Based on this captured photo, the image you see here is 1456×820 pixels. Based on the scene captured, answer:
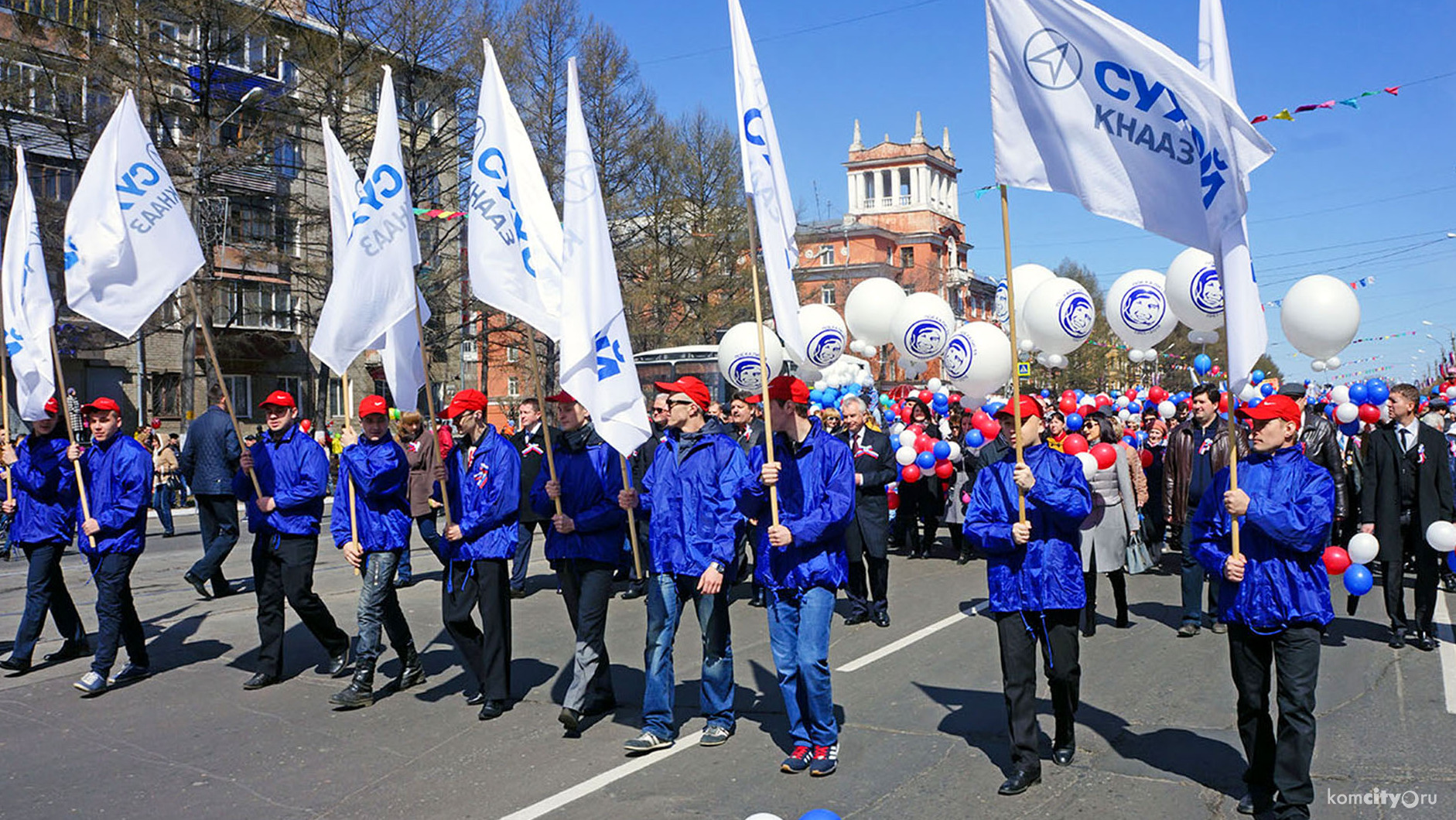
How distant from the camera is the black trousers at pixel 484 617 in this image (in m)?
7.09

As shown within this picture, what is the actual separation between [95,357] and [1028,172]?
3324 centimetres

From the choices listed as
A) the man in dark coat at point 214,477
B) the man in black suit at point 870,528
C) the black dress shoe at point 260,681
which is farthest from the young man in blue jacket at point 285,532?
the man in black suit at point 870,528

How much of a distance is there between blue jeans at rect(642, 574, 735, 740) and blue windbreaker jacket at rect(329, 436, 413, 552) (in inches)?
80.5

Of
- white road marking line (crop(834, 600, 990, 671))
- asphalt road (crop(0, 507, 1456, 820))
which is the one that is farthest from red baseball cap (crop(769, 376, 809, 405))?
white road marking line (crop(834, 600, 990, 671))

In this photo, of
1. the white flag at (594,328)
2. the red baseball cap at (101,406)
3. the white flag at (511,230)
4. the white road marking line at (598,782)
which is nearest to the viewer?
the white road marking line at (598,782)

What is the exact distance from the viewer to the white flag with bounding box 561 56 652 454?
666 centimetres

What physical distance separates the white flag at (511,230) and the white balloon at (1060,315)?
10.4 m

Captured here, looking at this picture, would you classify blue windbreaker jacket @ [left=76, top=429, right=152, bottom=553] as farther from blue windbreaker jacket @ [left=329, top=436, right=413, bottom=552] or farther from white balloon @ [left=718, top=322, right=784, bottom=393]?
white balloon @ [left=718, top=322, right=784, bottom=393]

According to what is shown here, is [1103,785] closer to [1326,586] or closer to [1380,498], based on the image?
[1326,586]

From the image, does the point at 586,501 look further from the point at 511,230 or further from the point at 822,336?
the point at 822,336

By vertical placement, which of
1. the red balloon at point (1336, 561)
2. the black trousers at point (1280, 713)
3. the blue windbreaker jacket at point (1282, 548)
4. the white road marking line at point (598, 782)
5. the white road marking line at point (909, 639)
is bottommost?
the white road marking line at point (909, 639)

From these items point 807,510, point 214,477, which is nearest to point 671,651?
point 807,510

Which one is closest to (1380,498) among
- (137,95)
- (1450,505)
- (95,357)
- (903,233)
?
(1450,505)

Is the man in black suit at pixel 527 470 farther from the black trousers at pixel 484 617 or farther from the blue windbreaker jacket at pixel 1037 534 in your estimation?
the blue windbreaker jacket at pixel 1037 534
